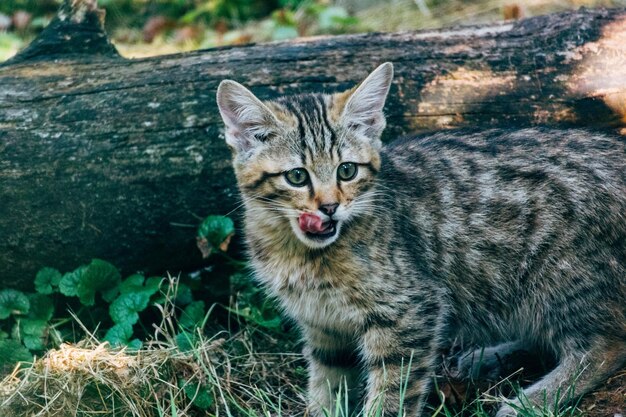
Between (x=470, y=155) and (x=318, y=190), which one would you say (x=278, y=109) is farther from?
(x=470, y=155)

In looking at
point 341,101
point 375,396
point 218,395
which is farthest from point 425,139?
point 218,395

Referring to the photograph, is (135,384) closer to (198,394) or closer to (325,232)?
(198,394)

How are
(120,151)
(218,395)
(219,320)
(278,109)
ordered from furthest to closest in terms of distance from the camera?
(219,320)
(120,151)
(218,395)
(278,109)

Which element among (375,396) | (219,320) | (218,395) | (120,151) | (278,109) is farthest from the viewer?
(219,320)

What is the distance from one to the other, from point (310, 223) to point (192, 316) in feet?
4.74

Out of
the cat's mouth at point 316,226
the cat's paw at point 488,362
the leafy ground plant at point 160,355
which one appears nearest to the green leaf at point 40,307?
the leafy ground plant at point 160,355

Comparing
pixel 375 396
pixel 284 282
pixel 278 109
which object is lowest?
pixel 375 396

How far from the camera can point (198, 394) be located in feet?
14.4

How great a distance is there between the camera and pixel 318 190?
3955mm

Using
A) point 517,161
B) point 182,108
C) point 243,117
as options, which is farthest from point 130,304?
point 517,161

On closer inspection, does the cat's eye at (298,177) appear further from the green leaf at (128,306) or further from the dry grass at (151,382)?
the green leaf at (128,306)

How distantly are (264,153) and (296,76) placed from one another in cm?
113

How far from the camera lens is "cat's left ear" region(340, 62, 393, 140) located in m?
4.18

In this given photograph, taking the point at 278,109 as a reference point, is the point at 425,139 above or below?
below
